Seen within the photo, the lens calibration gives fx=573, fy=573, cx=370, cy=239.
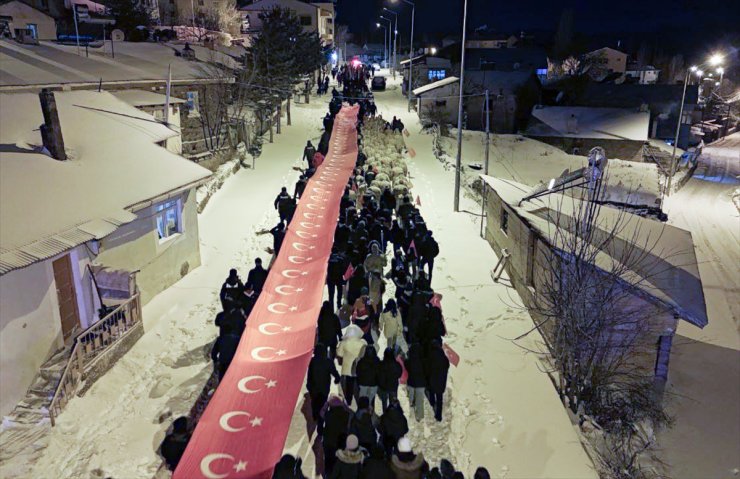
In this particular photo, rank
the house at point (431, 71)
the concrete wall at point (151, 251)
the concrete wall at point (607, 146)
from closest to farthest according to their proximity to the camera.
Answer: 1. the concrete wall at point (151, 251)
2. the concrete wall at point (607, 146)
3. the house at point (431, 71)

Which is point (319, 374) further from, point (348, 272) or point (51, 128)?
point (51, 128)

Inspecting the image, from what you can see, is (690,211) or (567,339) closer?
(567,339)

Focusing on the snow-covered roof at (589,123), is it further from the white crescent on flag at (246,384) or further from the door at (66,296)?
the white crescent on flag at (246,384)

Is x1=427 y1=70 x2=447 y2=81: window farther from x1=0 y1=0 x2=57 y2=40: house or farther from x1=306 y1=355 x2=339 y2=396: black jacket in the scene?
x1=306 y1=355 x2=339 y2=396: black jacket

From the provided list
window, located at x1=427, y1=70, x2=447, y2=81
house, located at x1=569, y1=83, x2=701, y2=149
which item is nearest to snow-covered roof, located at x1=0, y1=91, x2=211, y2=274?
window, located at x1=427, y1=70, x2=447, y2=81

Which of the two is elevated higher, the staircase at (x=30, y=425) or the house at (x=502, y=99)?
the house at (x=502, y=99)

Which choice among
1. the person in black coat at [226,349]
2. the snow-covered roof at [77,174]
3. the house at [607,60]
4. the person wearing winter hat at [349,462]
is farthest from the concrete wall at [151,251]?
the house at [607,60]

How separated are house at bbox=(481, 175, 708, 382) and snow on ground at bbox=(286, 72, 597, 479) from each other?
1.04 m

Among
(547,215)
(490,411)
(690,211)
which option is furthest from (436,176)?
(490,411)

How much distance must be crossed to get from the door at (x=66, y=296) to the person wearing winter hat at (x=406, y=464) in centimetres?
767

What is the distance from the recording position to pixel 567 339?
37.3 feet

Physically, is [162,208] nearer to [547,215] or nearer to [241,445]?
[241,445]

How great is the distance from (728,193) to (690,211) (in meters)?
7.04

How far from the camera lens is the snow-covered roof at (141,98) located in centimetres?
2074
